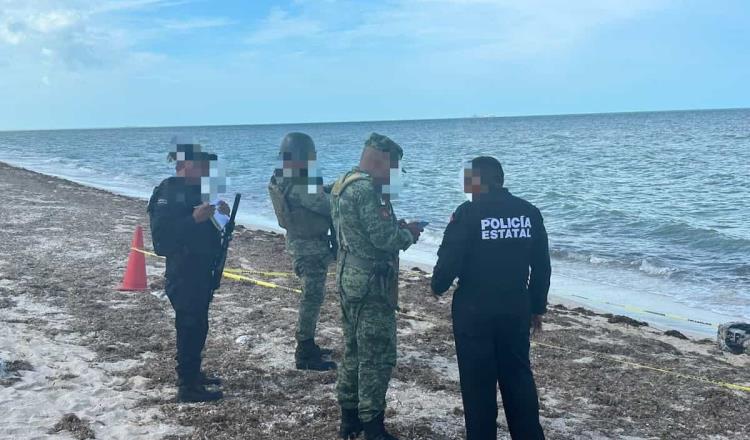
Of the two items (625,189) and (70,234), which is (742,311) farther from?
(625,189)

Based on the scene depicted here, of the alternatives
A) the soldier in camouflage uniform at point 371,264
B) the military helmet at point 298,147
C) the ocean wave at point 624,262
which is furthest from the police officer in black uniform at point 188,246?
the ocean wave at point 624,262

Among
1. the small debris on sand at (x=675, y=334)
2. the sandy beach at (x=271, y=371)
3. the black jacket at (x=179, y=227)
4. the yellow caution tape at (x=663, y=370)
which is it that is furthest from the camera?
the small debris on sand at (x=675, y=334)

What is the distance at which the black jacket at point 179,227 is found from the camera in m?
4.81

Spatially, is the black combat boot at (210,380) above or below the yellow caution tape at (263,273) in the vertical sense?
above

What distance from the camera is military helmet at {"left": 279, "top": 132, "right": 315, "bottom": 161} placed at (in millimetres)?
5496

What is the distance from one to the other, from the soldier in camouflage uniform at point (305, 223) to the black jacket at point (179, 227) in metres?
0.91

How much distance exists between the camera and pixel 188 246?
4.90 m

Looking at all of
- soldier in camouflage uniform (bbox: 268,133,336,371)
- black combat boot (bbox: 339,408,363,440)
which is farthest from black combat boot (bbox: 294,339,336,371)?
black combat boot (bbox: 339,408,363,440)

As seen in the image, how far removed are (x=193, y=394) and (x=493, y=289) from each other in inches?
103

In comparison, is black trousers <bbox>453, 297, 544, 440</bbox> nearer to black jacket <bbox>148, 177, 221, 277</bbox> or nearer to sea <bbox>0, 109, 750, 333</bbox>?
sea <bbox>0, 109, 750, 333</bbox>

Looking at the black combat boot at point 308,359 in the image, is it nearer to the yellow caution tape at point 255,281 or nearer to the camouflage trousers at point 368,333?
the camouflage trousers at point 368,333

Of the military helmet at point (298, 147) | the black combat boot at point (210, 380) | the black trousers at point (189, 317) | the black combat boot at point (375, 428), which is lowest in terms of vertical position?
the black combat boot at point (210, 380)

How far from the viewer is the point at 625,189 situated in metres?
28.4

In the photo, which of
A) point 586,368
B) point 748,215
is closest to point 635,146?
point 748,215
